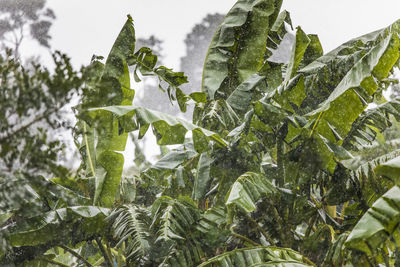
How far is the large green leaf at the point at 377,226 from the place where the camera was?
1526mm

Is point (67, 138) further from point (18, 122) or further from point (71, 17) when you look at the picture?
point (71, 17)

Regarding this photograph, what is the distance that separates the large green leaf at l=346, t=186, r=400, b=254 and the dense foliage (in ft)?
0.46

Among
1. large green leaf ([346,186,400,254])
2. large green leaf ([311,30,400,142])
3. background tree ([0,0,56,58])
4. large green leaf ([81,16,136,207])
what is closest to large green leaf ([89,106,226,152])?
large green leaf ([81,16,136,207])

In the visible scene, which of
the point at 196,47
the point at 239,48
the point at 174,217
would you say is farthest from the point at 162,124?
the point at 196,47

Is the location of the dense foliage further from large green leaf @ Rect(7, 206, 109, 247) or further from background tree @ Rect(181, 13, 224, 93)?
background tree @ Rect(181, 13, 224, 93)

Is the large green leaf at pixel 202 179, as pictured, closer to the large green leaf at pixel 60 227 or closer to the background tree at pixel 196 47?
the large green leaf at pixel 60 227

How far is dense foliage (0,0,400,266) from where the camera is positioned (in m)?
2.13

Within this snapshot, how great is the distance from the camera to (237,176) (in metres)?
2.57

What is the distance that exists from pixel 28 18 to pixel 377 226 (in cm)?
792

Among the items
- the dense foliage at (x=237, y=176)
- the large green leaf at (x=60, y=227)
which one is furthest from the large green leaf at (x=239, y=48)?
the large green leaf at (x=60, y=227)

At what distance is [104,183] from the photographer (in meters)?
2.55

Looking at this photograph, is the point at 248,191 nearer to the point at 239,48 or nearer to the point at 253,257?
the point at 253,257

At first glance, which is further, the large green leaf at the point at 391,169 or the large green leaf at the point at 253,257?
the large green leaf at the point at 253,257

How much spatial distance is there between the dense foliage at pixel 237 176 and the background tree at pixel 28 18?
4.93m
